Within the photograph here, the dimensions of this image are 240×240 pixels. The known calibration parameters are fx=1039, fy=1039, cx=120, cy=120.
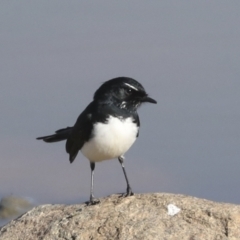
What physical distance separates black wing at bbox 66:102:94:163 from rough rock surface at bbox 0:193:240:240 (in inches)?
44.5

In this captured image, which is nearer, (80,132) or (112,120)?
(112,120)

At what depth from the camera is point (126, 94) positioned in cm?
1379

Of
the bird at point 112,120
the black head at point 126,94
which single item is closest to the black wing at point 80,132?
the bird at point 112,120

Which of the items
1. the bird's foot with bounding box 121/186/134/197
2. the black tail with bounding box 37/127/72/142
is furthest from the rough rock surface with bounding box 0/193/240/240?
the black tail with bounding box 37/127/72/142

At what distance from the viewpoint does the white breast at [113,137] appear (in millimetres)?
13547

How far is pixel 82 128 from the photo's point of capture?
14.0 metres

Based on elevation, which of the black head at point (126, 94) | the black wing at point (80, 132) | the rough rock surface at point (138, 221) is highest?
the black head at point (126, 94)

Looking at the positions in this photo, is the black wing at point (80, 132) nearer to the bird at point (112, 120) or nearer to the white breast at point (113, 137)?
the bird at point (112, 120)

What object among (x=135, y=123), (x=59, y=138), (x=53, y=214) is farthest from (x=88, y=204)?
(x=59, y=138)

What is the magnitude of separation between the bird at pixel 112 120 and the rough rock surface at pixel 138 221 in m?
0.60

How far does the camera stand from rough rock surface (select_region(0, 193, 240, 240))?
39.7 feet

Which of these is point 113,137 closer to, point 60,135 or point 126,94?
point 126,94

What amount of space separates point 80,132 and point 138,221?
7.05ft

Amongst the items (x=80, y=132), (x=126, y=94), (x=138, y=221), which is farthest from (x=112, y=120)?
(x=138, y=221)
